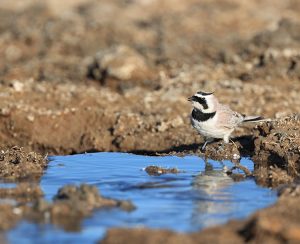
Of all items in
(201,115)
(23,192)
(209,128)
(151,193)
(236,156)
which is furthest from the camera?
(201,115)

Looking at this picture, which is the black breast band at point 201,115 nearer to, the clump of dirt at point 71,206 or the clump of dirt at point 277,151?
the clump of dirt at point 277,151

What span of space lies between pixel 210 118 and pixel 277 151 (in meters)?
1.09

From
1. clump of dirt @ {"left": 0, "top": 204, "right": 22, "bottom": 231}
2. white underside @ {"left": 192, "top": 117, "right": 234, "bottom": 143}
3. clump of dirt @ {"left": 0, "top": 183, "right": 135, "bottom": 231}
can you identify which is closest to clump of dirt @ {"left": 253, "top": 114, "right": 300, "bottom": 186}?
white underside @ {"left": 192, "top": 117, "right": 234, "bottom": 143}

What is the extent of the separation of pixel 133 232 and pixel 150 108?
6.93 metres

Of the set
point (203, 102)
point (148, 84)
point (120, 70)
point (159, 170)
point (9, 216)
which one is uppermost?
point (120, 70)

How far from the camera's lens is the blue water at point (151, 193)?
5.66 m

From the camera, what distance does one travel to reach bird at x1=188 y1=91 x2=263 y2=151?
9.25 metres

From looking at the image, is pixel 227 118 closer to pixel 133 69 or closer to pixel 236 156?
pixel 236 156

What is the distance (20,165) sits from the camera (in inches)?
316

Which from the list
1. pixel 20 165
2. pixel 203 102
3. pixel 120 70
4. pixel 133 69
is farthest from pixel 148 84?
pixel 20 165

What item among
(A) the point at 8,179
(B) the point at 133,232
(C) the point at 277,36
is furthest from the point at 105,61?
(B) the point at 133,232

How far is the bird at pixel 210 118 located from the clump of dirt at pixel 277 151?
0.39 meters

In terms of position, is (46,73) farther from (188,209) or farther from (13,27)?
(188,209)

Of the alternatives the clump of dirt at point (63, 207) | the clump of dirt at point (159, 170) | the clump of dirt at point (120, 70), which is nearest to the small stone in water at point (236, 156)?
the clump of dirt at point (159, 170)
